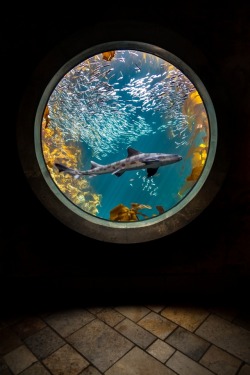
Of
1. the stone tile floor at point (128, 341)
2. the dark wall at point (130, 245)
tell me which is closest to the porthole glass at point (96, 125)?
the dark wall at point (130, 245)

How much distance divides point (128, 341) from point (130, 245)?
116 cm

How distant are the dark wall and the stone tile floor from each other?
32 centimetres

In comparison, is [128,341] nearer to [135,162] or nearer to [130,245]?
[130,245]

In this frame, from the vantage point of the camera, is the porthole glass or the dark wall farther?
the porthole glass

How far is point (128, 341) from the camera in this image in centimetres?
244

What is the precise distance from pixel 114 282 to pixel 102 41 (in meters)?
3.51

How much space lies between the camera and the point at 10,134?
280 cm

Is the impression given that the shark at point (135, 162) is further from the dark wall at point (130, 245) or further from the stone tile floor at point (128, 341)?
the stone tile floor at point (128, 341)

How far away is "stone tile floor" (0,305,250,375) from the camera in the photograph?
2.11 meters

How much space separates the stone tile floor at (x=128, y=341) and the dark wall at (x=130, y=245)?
0.32 metres

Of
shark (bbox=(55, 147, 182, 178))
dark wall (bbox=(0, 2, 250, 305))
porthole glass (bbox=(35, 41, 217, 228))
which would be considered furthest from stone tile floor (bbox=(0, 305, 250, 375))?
shark (bbox=(55, 147, 182, 178))

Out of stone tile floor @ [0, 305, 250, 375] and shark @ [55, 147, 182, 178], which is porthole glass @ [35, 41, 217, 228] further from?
stone tile floor @ [0, 305, 250, 375]

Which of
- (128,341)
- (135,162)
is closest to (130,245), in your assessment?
(128,341)

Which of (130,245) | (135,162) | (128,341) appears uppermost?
(135,162)
